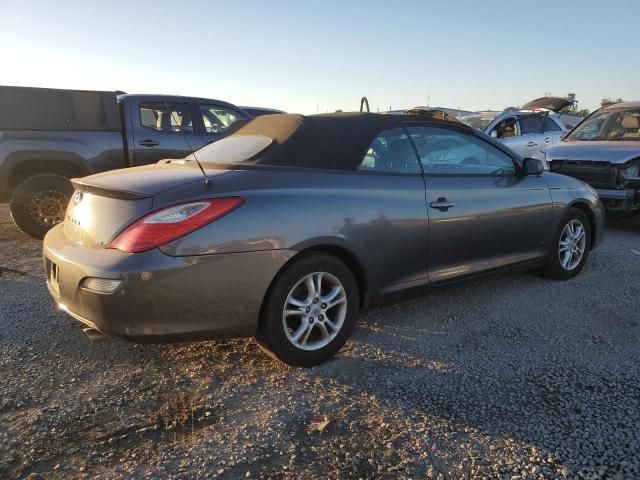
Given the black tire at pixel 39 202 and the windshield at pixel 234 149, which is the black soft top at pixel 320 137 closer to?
the windshield at pixel 234 149

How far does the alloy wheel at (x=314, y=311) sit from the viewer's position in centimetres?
299

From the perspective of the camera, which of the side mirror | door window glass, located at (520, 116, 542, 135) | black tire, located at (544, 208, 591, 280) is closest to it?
the side mirror

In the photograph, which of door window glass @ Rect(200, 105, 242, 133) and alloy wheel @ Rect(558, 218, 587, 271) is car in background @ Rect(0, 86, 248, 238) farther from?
alloy wheel @ Rect(558, 218, 587, 271)

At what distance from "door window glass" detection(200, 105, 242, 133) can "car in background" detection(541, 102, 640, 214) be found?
4.64 meters

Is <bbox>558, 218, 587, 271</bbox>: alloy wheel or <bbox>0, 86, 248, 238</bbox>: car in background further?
<bbox>0, 86, 248, 238</bbox>: car in background

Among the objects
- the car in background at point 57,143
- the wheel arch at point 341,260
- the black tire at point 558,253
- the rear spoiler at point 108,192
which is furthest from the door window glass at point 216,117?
the wheel arch at point 341,260

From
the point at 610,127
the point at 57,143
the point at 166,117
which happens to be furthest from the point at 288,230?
the point at 610,127

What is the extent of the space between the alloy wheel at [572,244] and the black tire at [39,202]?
5.30 meters

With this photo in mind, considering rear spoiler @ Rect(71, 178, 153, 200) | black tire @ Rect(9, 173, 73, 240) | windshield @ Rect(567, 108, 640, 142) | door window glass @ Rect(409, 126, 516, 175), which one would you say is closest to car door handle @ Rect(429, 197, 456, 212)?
door window glass @ Rect(409, 126, 516, 175)

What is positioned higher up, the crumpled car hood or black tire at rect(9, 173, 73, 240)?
the crumpled car hood

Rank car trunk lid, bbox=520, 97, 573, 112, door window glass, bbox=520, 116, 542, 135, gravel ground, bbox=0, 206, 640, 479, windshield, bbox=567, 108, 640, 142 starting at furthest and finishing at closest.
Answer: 1. car trunk lid, bbox=520, 97, 573, 112
2. door window glass, bbox=520, 116, 542, 135
3. windshield, bbox=567, 108, 640, 142
4. gravel ground, bbox=0, 206, 640, 479

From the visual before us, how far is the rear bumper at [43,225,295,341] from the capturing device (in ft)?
8.33

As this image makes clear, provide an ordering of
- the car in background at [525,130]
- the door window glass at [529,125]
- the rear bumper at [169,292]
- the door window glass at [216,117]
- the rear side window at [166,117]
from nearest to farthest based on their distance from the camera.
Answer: the rear bumper at [169,292]
the rear side window at [166,117]
the door window glass at [216,117]
the car in background at [525,130]
the door window glass at [529,125]

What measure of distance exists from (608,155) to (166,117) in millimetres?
5827
